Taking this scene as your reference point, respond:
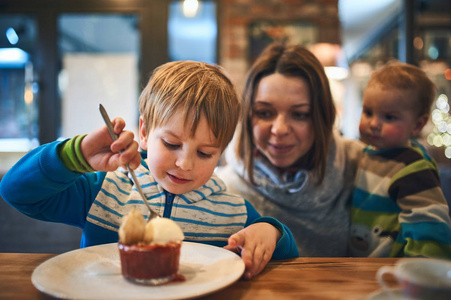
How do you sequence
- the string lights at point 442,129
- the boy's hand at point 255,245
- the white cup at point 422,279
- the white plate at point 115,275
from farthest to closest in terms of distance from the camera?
the string lights at point 442,129, the boy's hand at point 255,245, the white plate at point 115,275, the white cup at point 422,279

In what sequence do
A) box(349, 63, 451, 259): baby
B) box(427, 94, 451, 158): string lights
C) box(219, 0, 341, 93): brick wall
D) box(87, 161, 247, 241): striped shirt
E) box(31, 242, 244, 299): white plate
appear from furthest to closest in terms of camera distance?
box(427, 94, 451, 158): string lights → box(219, 0, 341, 93): brick wall → box(349, 63, 451, 259): baby → box(87, 161, 247, 241): striped shirt → box(31, 242, 244, 299): white plate

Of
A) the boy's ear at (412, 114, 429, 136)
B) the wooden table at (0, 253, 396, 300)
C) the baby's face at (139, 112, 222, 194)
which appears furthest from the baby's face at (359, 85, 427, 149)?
the baby's face at (139, 112, 222, 194)

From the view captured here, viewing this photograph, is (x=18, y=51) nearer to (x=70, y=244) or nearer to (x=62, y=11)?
(x=62, y=11)

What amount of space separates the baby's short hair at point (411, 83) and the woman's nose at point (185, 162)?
84 centimetres

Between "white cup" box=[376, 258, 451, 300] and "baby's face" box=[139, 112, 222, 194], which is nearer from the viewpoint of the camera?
"white cup" box=[376, 258, 451, 300]

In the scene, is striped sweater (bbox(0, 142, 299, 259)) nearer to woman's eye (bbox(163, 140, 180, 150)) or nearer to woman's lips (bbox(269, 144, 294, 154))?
woman's eye (bbox(163, 140, 180, 150))

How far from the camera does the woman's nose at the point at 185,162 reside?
0.90 m

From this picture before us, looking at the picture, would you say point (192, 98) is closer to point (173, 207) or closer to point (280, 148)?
point (173, 207)

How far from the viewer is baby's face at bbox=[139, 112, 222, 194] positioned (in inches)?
36.3

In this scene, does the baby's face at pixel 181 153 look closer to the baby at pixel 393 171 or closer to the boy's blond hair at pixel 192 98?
the boy's blond hair at pixel 192 98

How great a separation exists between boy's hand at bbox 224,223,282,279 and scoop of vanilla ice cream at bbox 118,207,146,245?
0.23 meters

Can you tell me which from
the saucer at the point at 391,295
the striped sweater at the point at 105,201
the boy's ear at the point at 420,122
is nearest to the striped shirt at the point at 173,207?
the striped sweater at the point at 105,201

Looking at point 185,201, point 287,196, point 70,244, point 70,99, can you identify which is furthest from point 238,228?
point 70,99

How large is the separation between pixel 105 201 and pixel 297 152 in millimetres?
753
